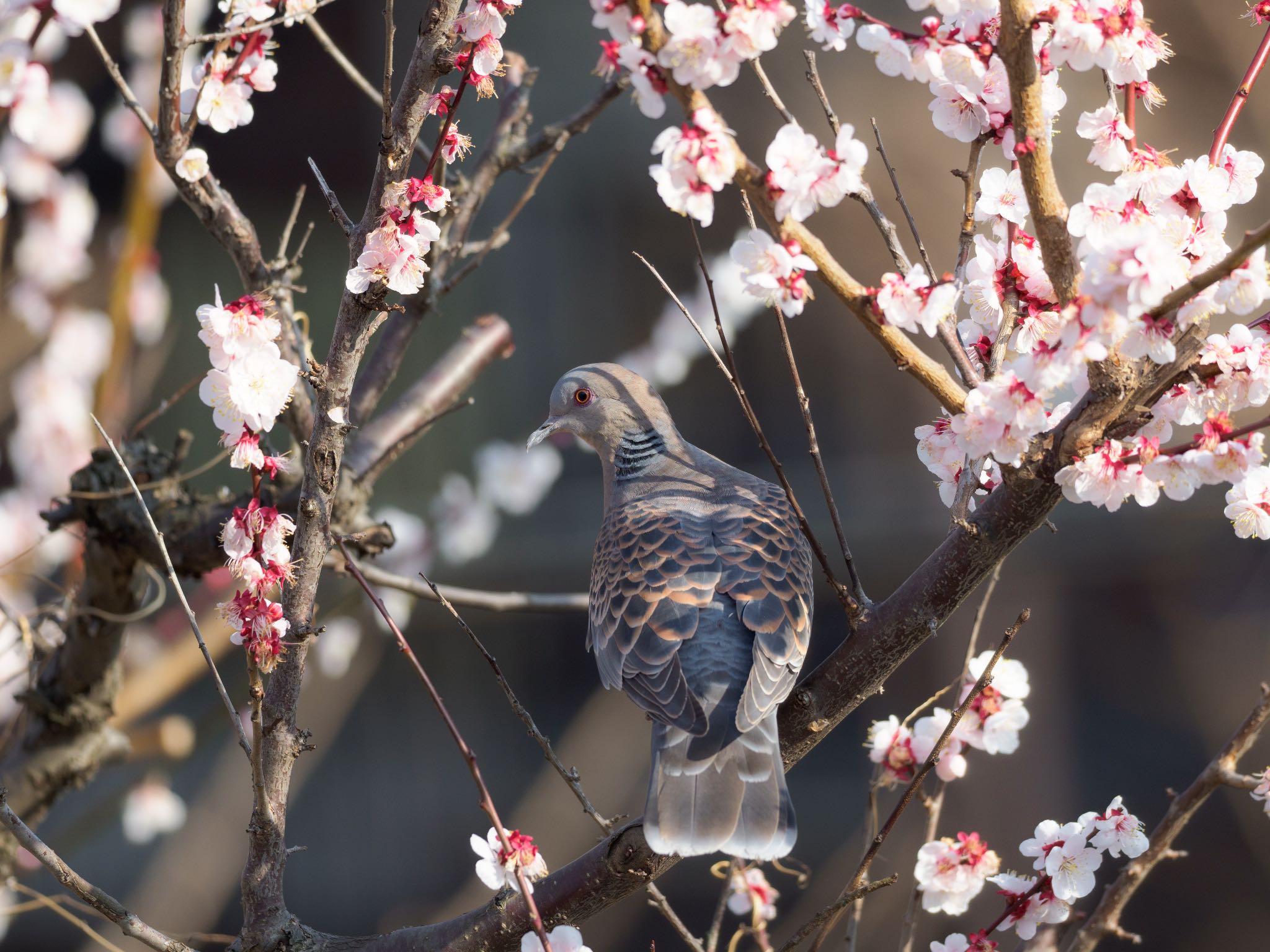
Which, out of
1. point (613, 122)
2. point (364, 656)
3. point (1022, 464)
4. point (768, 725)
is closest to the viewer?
point (1022, 464)

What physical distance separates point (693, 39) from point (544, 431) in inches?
61.8

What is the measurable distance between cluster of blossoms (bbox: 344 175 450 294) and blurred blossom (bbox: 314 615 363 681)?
2.39 m

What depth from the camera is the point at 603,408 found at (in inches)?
103

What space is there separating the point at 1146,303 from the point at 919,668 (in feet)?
11.9

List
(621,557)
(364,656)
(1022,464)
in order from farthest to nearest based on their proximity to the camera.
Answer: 1. (364,656)
2. (621,557)
3. (1022,464)

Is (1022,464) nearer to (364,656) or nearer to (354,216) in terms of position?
(364,656)

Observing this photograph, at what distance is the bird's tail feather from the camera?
1.51m

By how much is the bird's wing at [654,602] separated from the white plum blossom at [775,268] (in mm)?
749

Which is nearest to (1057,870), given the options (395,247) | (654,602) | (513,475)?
(654,602)

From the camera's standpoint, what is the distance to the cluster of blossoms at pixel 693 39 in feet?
3.57

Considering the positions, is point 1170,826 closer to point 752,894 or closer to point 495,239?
point 752,894

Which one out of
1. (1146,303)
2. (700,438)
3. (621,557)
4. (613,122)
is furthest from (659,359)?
(1146,303)

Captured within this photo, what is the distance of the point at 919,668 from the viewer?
4.55 m

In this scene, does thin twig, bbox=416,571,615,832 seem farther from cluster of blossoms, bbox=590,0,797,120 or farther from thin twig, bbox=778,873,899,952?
cluster of blossoms, bbox=590,0,797,120
